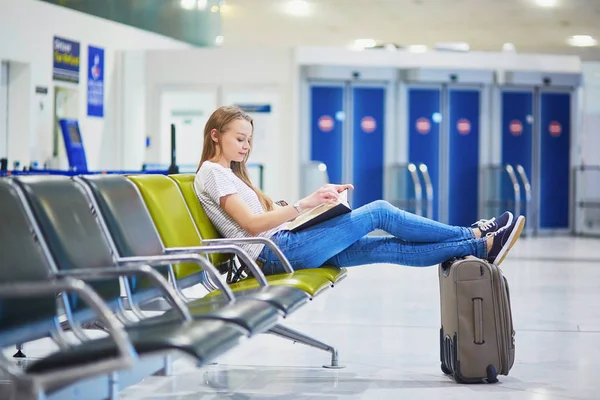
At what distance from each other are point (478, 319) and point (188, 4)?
36.4ft

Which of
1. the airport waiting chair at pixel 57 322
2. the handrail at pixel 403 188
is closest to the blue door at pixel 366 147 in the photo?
the handrail at pixel 403 188

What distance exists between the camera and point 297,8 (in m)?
15.3

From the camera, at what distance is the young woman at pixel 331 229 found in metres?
3.80

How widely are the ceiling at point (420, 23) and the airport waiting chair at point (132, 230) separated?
37.5ft

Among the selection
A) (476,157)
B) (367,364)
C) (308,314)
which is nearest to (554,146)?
(476,157)

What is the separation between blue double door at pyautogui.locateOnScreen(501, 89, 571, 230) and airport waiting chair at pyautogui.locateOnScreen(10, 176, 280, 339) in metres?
11.9

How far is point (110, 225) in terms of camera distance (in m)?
3.03

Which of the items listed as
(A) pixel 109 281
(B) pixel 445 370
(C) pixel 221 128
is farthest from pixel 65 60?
(A) pixel 109 281

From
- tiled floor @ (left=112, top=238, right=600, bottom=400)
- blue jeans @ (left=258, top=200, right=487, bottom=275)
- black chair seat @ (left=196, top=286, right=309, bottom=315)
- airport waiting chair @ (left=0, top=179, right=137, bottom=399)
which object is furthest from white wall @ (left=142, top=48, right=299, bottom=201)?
airport waiting chair @ (left=0, top=179, right=137, bottom=399)

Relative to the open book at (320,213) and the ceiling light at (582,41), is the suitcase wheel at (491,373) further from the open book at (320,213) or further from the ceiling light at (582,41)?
the ceiling light at (582,41)

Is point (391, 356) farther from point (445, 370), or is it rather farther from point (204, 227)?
point (204, 227)

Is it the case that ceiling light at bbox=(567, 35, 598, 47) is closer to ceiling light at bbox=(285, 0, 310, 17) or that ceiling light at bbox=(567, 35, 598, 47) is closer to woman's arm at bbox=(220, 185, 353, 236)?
ceiling light at bbox=(285, 0, 310, 17)

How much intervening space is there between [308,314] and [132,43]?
327 inches

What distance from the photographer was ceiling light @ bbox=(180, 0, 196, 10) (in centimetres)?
1388
